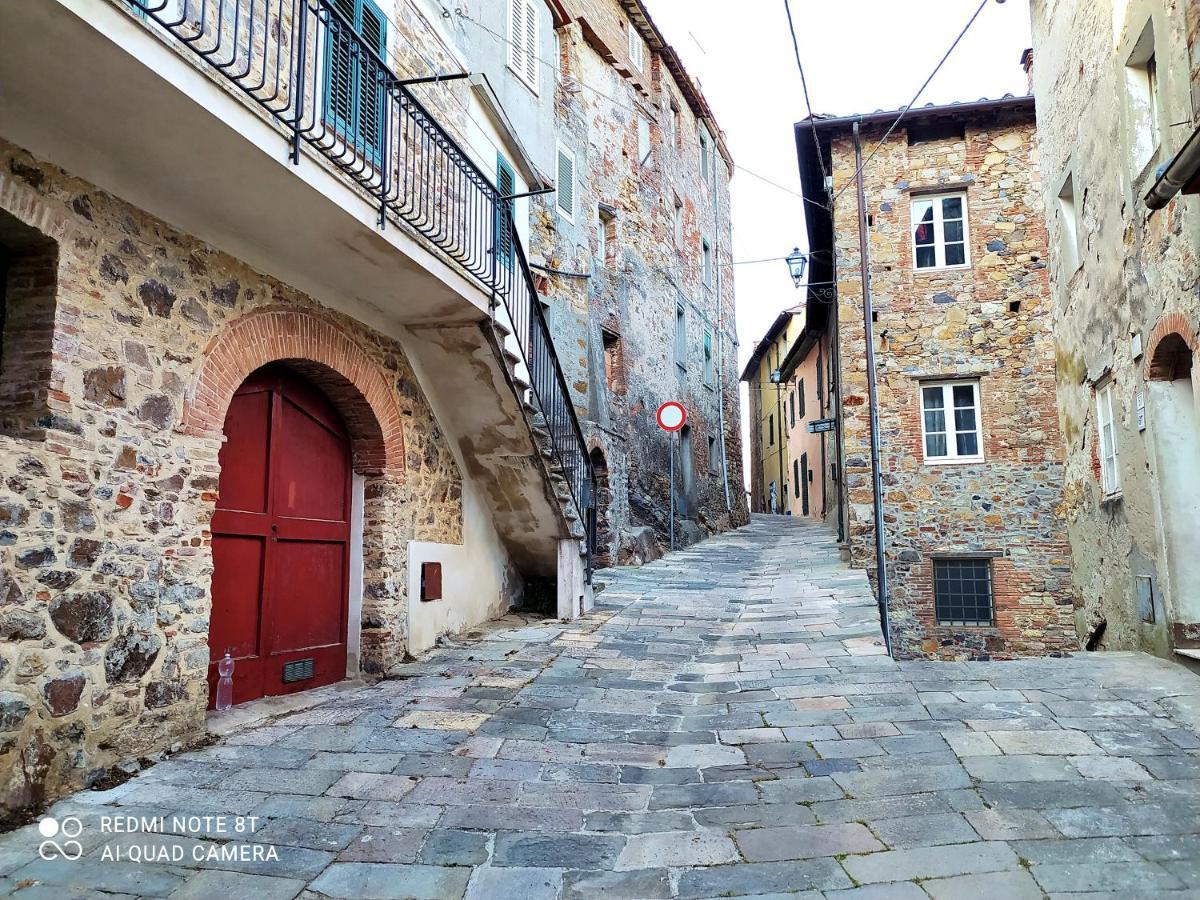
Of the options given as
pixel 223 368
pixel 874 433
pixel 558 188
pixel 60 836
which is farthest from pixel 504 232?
pixel 558 188

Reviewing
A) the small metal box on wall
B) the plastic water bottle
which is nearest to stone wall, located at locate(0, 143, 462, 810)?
the plastic water bottle

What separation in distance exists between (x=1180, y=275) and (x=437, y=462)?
6202 mm

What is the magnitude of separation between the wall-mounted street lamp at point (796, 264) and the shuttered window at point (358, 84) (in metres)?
7.22

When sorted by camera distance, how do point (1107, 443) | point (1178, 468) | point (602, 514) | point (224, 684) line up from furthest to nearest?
point (602, 514), point (1107, 443), point (1178, 468), point (224, 684)

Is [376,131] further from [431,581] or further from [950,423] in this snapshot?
[950,423]

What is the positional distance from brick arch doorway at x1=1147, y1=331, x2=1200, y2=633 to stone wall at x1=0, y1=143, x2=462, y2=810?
6.68 meters

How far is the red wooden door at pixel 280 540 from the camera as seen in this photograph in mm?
5434

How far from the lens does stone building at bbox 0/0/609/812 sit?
374 centimetres

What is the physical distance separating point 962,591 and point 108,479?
11.7 m

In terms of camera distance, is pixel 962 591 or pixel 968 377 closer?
pixel 962 591

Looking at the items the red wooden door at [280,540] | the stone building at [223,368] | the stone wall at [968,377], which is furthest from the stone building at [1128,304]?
the red wooden door at [280,540]

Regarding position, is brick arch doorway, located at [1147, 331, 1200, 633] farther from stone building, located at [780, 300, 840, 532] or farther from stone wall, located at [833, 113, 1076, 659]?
stone building, located at [780, 300, 840, 532]

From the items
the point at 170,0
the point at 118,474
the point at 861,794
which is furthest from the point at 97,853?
the point at 170,0

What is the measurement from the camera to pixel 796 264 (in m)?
12.3
